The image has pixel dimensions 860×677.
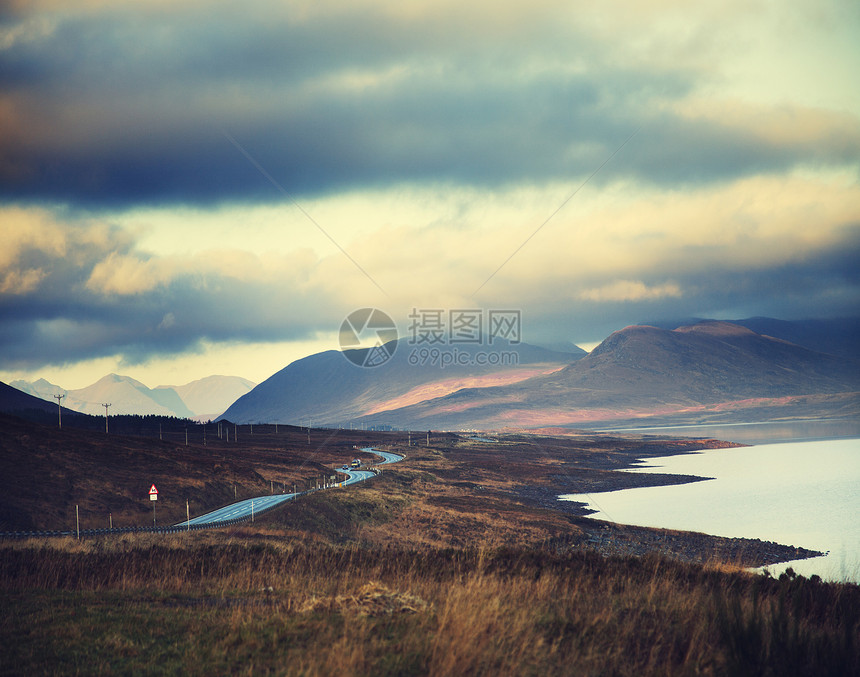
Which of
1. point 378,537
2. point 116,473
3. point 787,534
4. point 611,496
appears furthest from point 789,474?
point 116,473

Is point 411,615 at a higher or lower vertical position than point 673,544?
higher

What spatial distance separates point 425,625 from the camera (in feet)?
34.1

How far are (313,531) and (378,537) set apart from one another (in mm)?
6098

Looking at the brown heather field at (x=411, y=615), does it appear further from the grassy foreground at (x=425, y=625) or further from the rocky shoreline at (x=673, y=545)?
the rocky shoreline at (x=673, y=545)

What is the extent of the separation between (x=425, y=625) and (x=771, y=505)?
7935cm

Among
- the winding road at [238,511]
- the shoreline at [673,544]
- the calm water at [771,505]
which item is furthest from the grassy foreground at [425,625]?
the winding road at [238,511]

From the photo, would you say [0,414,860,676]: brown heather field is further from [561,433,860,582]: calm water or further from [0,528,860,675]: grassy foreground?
[561,433,860,582]: calm water

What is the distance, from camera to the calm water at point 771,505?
177 feet

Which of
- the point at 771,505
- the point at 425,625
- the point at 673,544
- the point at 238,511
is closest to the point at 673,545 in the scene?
the point at 673,544

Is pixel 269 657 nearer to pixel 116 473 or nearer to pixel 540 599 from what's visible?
pixel 540 599

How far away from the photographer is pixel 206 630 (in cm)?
1081

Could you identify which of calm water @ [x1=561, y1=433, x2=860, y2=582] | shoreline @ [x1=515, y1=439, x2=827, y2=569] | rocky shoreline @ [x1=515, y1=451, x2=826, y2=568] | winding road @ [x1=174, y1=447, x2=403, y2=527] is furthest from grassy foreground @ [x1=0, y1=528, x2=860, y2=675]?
winding road @ [x1=174, y1=447, x2=403, y2=527]

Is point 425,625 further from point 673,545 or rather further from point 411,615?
point 673,545

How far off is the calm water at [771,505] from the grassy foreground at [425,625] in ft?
78.6
